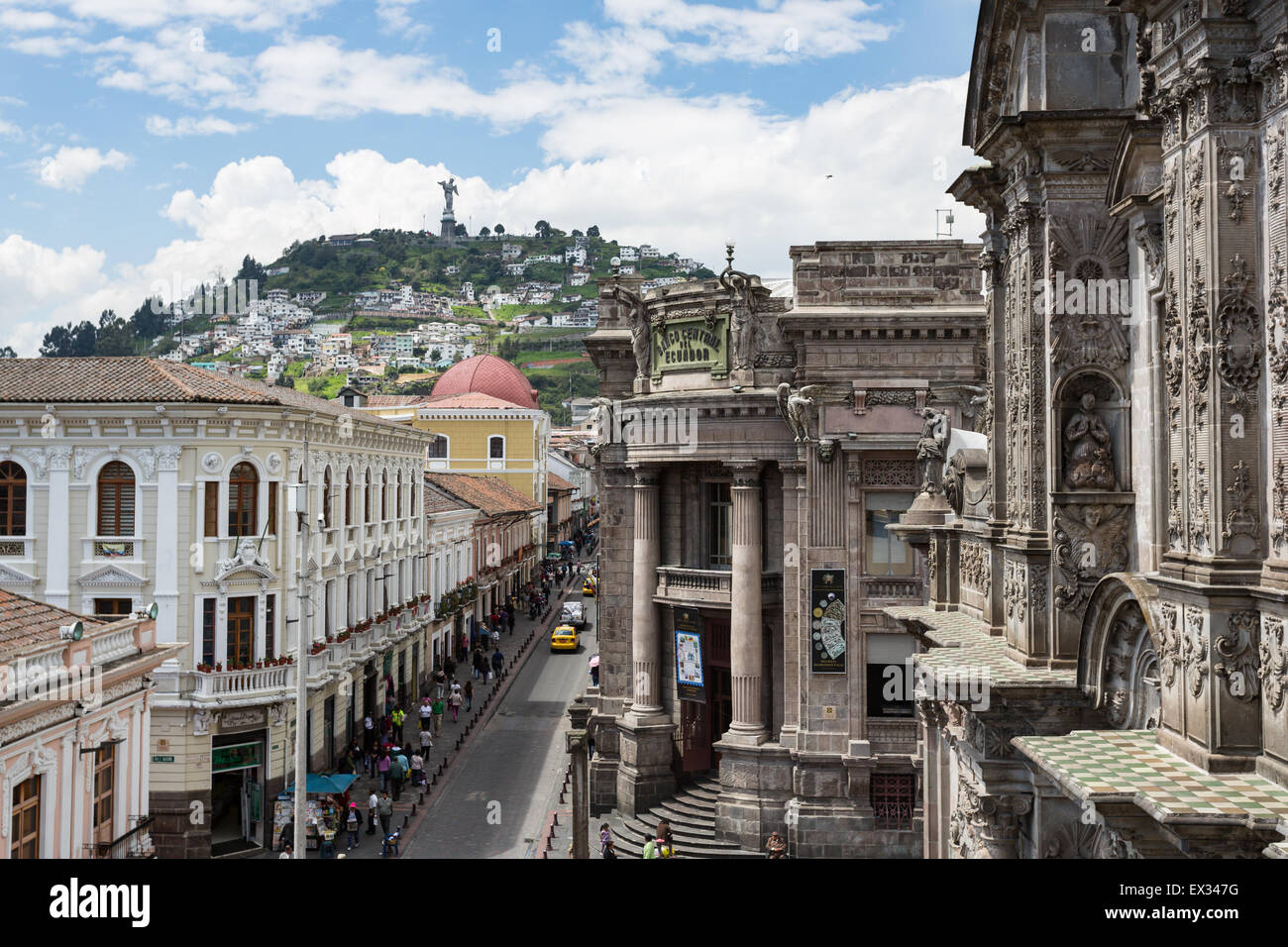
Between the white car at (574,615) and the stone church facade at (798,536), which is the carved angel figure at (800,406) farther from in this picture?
the white car at (574,615)

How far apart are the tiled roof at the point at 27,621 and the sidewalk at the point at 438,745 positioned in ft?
38.5

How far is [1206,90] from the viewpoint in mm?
8438

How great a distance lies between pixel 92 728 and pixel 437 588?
35.9m

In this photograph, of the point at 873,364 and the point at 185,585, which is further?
the point at 185,585

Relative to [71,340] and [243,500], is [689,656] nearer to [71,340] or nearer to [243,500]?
[243,500]

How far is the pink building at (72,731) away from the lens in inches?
652

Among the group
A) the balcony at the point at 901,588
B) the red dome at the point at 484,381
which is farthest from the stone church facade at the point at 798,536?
the red dome at the point at 484,381

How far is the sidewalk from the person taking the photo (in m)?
31.5

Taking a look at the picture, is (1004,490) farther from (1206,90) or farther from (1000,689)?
(1206,90)

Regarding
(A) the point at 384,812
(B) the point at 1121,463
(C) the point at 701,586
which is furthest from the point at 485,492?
(B) the point at 1121,463

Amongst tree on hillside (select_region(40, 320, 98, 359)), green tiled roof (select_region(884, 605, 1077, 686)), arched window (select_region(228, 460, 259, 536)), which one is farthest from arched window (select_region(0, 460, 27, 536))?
tree on hillside (select_region(40, 320, 98, 359))

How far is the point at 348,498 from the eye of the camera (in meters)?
40.2
